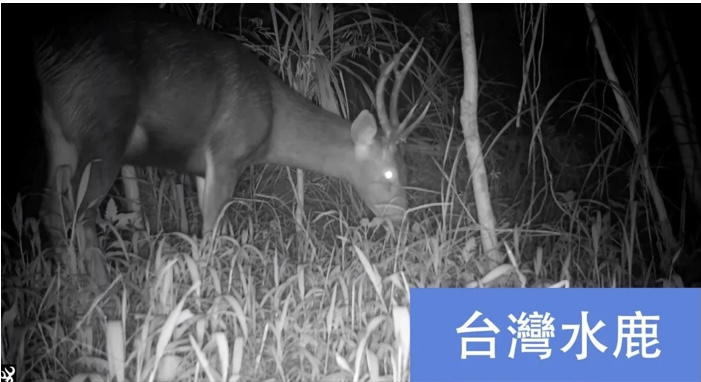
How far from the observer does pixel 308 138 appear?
3.56 metres

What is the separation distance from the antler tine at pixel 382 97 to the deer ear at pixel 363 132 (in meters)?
0.06

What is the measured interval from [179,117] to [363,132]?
2.63 ft

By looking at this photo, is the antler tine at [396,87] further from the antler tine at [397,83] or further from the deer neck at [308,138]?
the deer neck at [308,138]

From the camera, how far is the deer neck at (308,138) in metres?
3.51

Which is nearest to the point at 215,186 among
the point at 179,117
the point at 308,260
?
the point at 179,117

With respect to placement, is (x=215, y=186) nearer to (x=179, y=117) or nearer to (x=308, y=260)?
(x=179, y=117)

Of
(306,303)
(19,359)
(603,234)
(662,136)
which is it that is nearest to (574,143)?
(662,136)

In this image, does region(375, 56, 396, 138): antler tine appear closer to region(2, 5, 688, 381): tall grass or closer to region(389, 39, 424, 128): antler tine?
region(389, 39, 424, 128): antler tine

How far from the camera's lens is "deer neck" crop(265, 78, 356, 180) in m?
3.51

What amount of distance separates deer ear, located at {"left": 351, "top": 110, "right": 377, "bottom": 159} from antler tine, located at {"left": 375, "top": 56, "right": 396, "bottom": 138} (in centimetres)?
6

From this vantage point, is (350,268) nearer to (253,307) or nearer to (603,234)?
(253,307)

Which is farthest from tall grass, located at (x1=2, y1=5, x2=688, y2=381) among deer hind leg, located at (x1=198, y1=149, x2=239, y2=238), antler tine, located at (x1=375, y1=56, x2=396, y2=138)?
antler tine, located at (x1=375, y1=56, x2=396, y2=138)

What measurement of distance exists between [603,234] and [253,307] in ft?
5.04

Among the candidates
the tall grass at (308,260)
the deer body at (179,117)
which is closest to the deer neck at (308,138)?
the deer body at (179,117)
